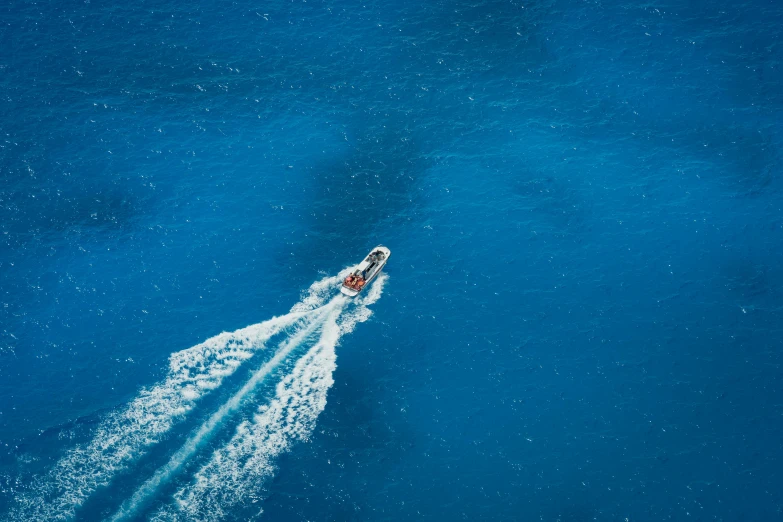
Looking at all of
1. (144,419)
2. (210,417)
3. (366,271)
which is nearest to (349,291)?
(366,271)

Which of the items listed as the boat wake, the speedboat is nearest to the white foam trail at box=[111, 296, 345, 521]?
the boat wake

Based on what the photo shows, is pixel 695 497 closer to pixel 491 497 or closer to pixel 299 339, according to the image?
pixel 491 497

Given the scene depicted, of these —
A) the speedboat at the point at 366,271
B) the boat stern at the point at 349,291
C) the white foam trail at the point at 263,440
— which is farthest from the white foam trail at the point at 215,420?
the speedboat at the point at 366,271

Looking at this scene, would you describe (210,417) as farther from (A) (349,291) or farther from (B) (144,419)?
(A) (349,291)

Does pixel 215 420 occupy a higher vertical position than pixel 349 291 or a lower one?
lower

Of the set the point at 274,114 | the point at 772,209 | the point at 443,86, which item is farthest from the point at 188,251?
the point at 772,209
